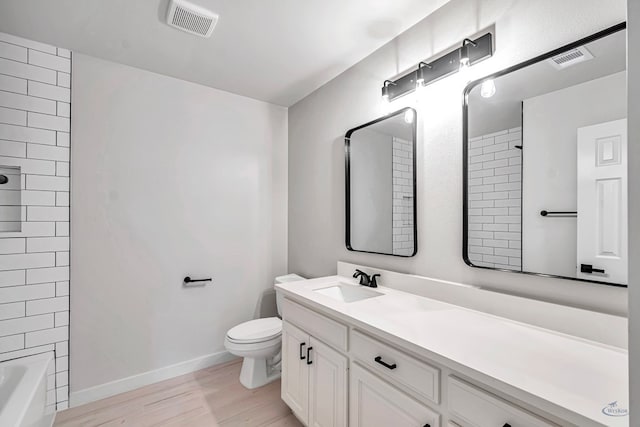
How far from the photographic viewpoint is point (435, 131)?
173 cm

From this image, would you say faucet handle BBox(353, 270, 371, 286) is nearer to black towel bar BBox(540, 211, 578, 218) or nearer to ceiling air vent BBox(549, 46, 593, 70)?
black towel bar BBox(540, 211, 578, 218)

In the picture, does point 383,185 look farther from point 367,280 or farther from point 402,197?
point 367,280

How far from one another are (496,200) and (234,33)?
187 cm

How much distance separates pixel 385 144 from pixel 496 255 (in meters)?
1.01

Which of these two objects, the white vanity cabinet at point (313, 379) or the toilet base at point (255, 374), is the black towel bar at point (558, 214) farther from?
the toilet base at point (255, 374)

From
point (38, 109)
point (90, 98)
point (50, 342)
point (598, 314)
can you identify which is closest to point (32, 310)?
point (50, 342)

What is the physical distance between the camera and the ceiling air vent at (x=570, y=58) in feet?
3.86

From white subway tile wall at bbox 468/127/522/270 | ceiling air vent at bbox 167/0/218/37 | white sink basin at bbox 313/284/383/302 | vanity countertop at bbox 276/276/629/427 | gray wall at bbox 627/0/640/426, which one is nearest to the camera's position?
gray wall at bbox 627/0/640/426

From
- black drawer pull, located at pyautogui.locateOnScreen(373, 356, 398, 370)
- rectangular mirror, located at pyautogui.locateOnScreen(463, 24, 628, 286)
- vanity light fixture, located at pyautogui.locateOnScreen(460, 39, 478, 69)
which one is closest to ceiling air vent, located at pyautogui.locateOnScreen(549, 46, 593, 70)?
rectangular mirror, located at pyautogui.locateOnScreen(463, 24, 628, 286)

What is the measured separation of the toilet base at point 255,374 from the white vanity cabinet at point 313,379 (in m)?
0.48

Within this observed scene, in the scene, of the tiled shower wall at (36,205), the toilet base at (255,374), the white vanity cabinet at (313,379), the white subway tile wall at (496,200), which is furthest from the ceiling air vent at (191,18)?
the toilet base at (255,374)

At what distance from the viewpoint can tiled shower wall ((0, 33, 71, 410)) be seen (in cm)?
195

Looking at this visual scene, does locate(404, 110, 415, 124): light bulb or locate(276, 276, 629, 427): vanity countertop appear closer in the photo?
locate(276, 276, 629, 427): vanity countertop

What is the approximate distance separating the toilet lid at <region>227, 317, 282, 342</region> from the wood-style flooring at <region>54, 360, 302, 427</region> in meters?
0.42
